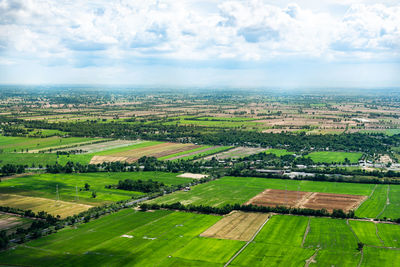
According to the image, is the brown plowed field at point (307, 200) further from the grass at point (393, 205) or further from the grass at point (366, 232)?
the grass at point (366, 232)

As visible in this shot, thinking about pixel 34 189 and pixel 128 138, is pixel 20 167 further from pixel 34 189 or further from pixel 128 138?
pixel 128 138

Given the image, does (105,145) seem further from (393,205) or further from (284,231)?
(393,205)

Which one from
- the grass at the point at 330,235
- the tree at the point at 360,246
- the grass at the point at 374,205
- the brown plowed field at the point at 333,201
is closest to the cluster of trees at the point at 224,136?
the grass at the point at 374,205

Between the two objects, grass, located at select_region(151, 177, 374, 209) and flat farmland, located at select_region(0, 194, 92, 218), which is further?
grass, located at select_region(151, 177, 374, 209)

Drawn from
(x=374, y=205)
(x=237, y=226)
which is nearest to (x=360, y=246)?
(x=237, y=226)

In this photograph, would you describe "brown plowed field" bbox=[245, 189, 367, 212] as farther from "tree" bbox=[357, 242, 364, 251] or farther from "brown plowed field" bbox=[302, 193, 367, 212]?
"tree" bbox=[357, 242, 364, 251]

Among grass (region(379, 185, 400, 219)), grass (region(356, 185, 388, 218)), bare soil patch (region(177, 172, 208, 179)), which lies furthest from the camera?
bare soil patch (region(177, 172, 208, 179))

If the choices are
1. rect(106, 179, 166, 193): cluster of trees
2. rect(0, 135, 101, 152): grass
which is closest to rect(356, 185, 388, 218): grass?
rect(106, 179, 166, 193): cluster of trees
